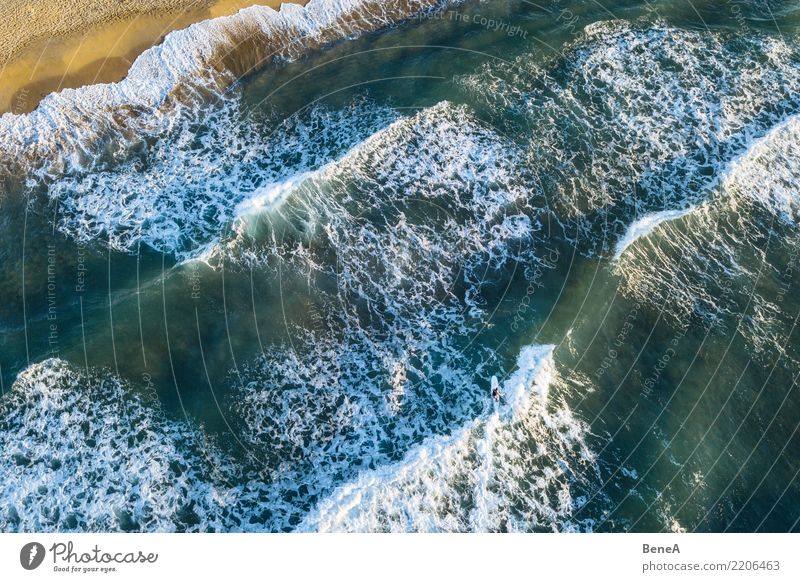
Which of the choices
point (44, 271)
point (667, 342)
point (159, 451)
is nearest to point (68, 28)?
point (44, 271)

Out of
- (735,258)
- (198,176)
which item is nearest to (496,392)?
(735,258)

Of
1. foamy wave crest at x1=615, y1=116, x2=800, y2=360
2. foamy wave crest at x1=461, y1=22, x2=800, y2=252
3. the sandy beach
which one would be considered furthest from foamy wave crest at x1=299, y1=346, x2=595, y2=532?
the sandy beach

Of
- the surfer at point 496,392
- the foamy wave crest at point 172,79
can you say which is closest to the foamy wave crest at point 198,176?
the foamy wave crest at point 172,79

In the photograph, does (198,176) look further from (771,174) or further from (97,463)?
(771,174)

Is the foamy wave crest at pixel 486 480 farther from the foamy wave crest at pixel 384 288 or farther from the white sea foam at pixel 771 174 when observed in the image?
the white sea foam at pixel 771 174

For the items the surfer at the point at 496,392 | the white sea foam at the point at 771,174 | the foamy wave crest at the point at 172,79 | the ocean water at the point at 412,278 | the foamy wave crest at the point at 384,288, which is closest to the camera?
the ocean water at the point at 412,278

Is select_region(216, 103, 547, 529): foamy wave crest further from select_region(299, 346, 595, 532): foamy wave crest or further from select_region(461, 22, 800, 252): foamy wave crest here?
select_region(461, 22, 800, 252): foamy wave crest
